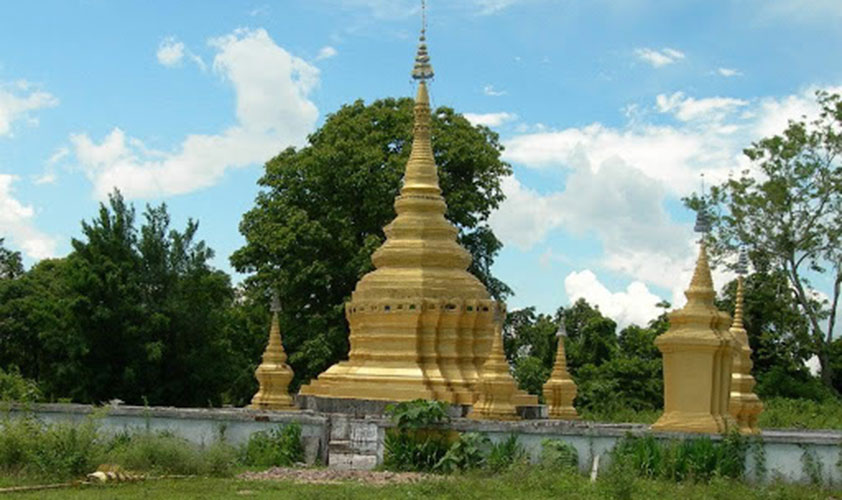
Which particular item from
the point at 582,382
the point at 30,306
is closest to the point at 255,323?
the point at 30,306

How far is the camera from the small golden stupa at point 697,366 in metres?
21.1

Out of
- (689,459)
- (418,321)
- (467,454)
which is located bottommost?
(467,454)

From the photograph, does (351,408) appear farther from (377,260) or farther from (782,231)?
(782,231)

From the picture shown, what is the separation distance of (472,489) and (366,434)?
550 cm

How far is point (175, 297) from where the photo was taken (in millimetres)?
36000

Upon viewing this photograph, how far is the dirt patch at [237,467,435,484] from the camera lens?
1884cm

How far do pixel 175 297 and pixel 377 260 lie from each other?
11166 millimetres

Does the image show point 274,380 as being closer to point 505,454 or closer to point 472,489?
point 505,454

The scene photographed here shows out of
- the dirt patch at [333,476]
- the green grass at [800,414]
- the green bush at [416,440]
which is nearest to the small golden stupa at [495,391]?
the green bush at [416,440]

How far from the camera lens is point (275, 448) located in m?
22.0

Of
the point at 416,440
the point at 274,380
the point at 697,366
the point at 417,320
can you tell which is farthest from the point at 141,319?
the point at 697,366

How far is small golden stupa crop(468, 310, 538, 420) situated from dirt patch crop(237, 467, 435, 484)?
12.2ft

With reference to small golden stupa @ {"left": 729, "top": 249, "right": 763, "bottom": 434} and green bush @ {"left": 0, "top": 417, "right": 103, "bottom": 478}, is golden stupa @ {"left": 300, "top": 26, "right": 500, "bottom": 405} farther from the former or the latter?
green bush @ {"left": 0, "top": 417, "right": 103, "bottom": 478}

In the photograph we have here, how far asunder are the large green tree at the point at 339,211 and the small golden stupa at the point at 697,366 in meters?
15.8
